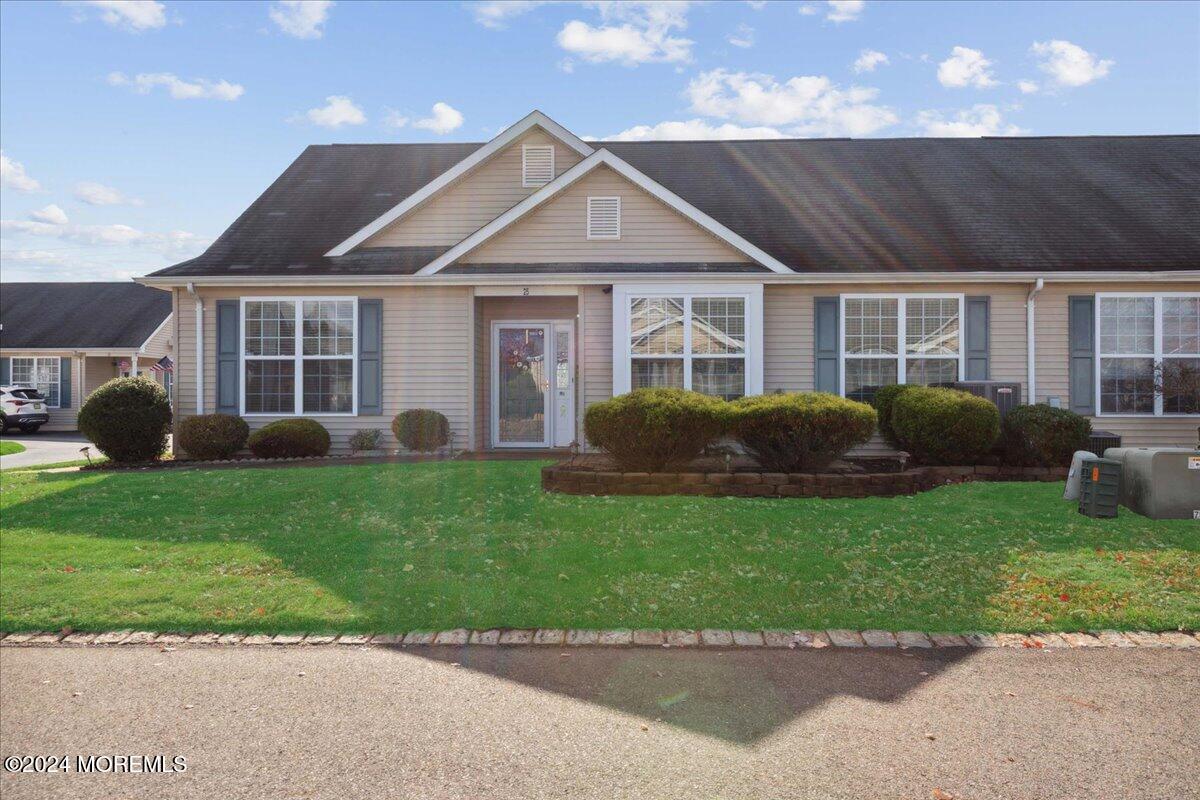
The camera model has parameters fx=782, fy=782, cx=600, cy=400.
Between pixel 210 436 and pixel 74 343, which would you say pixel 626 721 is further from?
pixel 74 343

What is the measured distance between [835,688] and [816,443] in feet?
18.2

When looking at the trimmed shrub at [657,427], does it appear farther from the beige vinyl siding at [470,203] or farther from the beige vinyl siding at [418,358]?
the beige vinyl siding at [470,203]

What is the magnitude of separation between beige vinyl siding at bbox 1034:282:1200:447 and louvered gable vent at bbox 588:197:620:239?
23.7 feet

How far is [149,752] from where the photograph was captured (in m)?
3.53

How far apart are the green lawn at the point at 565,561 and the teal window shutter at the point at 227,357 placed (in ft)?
13.6

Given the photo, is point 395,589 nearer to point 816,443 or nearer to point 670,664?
point 670,664

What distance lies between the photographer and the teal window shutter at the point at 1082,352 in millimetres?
13064

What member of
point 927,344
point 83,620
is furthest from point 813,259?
point 83,620

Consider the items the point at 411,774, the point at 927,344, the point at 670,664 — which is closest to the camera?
the point at 411,774

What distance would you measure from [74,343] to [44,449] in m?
11.7

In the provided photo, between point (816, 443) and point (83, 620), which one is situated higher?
point (816, 443)

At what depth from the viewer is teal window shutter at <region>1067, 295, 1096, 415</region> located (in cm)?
1306

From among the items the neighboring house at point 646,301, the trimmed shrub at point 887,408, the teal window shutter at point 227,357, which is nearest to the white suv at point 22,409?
the neighboring house at point 646,301

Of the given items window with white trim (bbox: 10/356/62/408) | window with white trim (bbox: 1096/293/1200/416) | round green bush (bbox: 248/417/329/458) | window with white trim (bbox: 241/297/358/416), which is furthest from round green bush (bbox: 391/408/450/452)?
window with white trim (bbox: 10/356/62/408)
